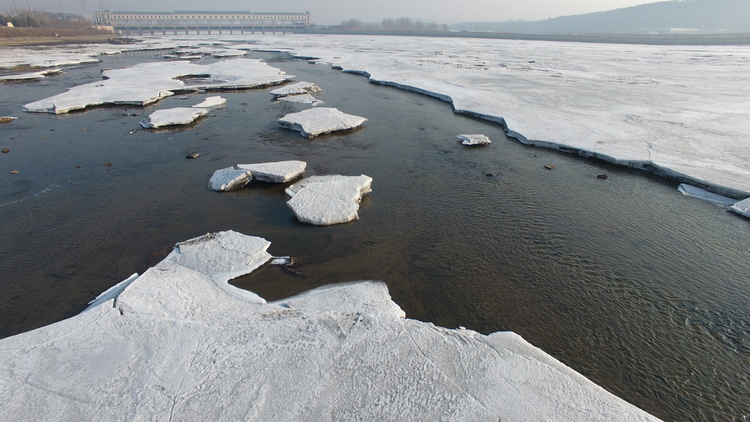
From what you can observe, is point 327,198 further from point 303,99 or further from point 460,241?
point 303,99

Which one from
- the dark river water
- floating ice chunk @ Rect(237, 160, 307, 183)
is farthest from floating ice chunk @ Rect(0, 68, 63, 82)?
floating ice chunk @ Rect(237, 160, 307, 183)

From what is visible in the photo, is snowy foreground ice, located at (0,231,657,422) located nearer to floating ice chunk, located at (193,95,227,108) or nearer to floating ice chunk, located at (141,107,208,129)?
floating ice chunk, located at (141,107,208,129)

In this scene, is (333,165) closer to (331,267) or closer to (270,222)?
(270,222)

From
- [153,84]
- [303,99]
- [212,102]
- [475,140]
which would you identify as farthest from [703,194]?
[153,84]

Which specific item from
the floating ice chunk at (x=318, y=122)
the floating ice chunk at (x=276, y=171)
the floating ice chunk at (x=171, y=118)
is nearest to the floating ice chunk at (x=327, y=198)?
the floating ice chunk at (x=276, y=171)

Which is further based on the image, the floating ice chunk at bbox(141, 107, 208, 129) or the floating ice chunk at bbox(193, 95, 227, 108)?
the floating ice chunk at bbox(193, 95, 227, 108)

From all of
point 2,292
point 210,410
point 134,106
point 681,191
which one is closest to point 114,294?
point 2,292

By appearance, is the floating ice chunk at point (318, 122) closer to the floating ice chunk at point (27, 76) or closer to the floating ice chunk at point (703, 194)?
the floating ice chunk at point (703, 194)
